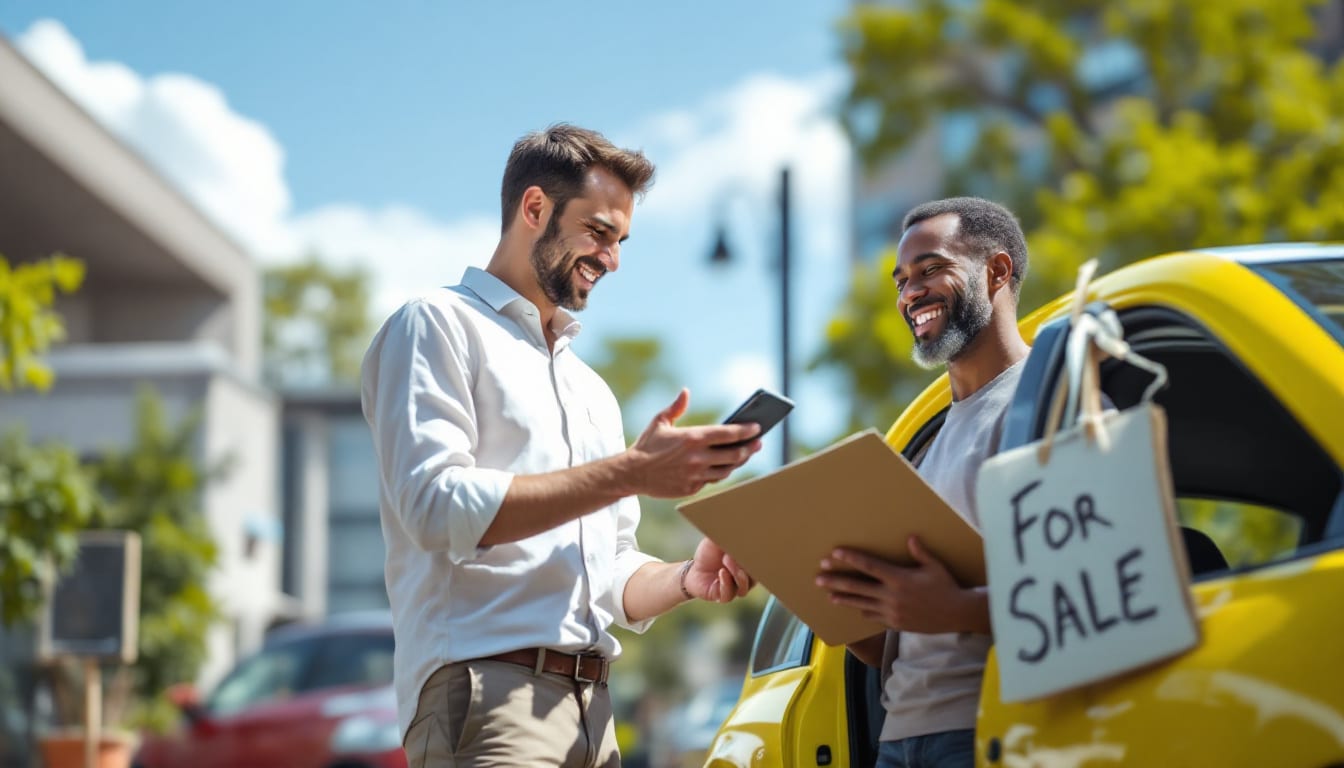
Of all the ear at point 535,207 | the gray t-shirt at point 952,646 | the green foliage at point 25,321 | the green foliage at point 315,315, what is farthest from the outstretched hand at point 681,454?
the green foliage at point 315,315

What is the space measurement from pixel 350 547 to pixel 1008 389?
113 feet

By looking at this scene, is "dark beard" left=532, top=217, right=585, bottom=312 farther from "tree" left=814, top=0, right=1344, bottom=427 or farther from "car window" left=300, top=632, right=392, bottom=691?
"tree" left=814, top=0, right=1344, bottom=427

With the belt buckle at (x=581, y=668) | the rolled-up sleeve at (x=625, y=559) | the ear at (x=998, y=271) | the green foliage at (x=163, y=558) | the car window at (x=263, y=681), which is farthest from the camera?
the green foliage at (x=163, y=558)

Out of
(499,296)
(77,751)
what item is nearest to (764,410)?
(499,296)

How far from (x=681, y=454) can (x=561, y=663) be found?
0.56 m

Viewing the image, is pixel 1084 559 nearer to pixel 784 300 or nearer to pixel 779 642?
pixel 779 642

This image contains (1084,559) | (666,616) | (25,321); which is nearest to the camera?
(1084,559)

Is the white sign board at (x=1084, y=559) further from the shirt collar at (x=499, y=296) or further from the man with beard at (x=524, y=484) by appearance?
the shirt collar at (x=499, y=296)

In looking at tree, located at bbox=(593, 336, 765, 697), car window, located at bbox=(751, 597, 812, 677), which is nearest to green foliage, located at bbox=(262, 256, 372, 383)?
tree, located at bbox=(593, 336, 765, 697)

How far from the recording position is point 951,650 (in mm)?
3217

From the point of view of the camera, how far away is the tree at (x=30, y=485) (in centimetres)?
924

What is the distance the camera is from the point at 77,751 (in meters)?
13.6

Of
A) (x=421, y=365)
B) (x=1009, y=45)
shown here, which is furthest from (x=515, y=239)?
(x=1009, y=45)

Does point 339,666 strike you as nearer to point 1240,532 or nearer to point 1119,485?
point 1240,532
